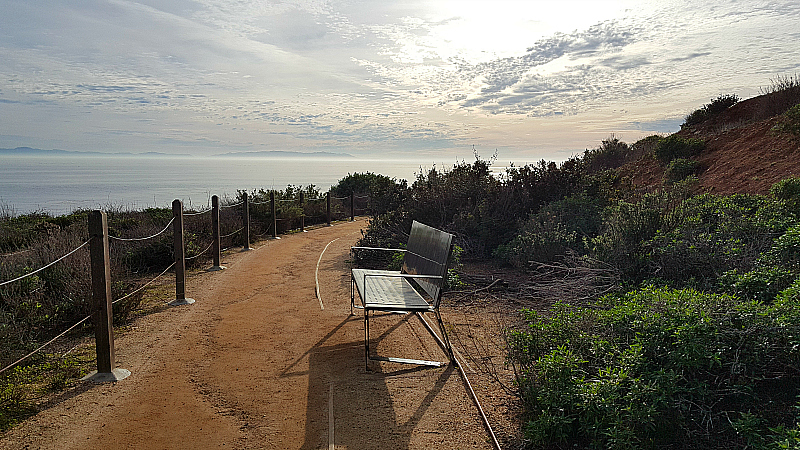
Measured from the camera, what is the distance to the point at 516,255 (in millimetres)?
8148

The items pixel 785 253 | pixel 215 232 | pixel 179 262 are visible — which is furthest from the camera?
pixel 215 232

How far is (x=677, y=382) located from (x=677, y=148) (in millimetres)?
14997

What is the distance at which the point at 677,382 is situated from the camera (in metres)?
3.06

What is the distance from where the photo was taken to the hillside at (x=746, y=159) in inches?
405

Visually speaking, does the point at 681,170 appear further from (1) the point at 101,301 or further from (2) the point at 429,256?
(1) the point at 101,301

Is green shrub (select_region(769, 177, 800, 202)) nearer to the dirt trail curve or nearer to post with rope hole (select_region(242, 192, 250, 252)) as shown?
the dirt trail curve

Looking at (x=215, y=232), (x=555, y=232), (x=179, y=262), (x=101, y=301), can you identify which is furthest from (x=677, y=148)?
(x=101, y=301)

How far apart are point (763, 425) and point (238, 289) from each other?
269 inches

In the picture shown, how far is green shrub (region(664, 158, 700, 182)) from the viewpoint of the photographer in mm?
13750

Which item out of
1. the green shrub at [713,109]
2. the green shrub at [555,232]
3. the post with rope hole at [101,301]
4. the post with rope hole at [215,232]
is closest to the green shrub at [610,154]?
the green shrub at [713,109]

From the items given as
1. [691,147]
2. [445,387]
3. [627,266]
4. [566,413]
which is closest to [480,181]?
[627,266]

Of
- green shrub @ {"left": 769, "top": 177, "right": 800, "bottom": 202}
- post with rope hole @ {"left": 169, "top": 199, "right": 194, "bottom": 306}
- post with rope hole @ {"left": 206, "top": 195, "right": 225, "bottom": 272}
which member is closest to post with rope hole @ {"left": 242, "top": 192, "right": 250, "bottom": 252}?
post with rope hole @ {"left": 206, "top": 195, "right": 225, "bottom": 272}

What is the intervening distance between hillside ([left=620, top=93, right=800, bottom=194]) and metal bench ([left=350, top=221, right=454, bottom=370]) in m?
7.45

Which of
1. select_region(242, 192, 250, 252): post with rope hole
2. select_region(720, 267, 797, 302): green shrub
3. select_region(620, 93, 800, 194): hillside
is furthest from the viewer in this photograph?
select_region(242, 192, 250, 252): post with rope hole
